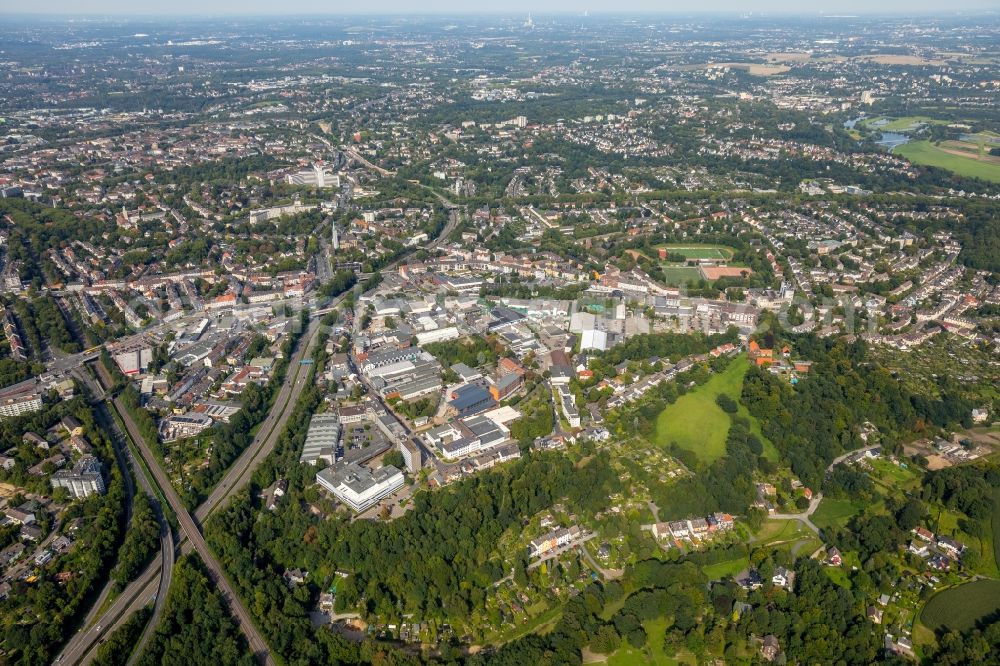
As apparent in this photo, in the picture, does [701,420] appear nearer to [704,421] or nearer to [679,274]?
[704,421]

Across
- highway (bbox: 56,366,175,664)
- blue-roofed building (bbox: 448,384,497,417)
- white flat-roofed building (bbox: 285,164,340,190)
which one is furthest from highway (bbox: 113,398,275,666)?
white flat-roofed building (bbox: 285,164,340,190)

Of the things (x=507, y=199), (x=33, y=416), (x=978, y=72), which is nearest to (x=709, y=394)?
(x=33, y=416)

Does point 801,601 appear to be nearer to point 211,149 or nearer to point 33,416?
point 33,416

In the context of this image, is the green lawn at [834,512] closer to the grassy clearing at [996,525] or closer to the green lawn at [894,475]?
the green lawn at [894,475]

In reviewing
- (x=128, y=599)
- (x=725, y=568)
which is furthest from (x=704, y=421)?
(x=128, y=599)

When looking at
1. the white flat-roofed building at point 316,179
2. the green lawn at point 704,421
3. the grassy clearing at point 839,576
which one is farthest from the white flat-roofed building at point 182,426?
the white flat-roofed building at point 316,179
